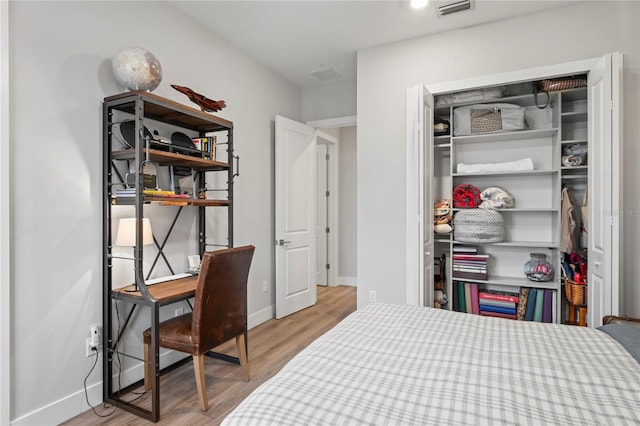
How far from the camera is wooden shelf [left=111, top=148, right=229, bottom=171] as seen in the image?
213cm

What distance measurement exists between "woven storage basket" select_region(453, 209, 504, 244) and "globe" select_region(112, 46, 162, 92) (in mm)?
2822

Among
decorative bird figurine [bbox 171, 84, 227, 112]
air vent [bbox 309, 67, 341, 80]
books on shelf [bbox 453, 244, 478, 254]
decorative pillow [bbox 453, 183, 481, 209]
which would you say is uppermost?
air vent [bbox 309, 67, 341, 80]

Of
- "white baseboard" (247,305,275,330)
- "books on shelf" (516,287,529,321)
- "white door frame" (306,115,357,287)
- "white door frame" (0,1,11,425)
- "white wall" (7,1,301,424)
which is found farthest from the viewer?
"white door frame" (306,115,357,287)

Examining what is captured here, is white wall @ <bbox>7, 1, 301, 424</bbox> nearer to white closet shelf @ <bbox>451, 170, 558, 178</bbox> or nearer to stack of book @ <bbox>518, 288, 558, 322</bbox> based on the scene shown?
white closet shelf @ <bbox>451, 170, 558, 178</bbox>

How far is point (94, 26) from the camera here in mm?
2174

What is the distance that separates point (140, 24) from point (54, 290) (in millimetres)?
1864

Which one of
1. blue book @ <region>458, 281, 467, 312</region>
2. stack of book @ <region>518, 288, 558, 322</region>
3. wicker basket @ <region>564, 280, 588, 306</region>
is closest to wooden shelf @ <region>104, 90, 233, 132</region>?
blue book @ <region>458, 281, 467, 312</region>

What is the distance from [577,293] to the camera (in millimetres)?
2861

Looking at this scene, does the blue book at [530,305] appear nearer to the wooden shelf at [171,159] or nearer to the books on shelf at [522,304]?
the books on shelf at [522,304]

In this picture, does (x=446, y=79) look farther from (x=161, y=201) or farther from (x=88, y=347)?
(x=88, y=347)

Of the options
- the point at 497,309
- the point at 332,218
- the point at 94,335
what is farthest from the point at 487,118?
the point at 94,335

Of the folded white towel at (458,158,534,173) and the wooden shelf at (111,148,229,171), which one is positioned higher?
the folded white towel at (458,158,534,173)

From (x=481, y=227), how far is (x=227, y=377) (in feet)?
8.15

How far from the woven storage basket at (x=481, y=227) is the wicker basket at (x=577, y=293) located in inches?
25.2
